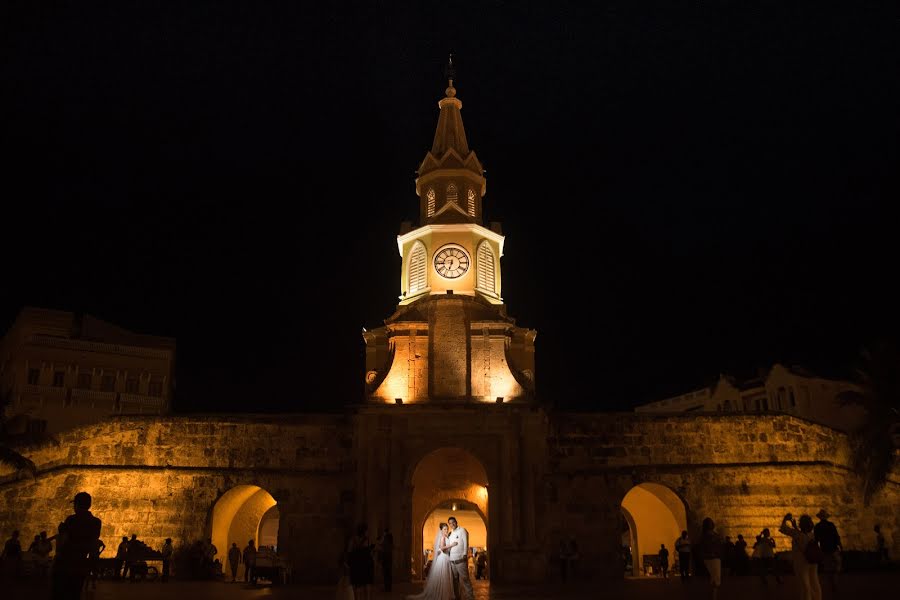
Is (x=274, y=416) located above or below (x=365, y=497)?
above

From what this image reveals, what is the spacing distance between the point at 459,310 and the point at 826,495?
1508 centimetres

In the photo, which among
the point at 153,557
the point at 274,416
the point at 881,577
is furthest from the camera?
the point at 274,416

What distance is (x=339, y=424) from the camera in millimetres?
30859

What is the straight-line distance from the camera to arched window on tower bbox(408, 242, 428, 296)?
35.2m

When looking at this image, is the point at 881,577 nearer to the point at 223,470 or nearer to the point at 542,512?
the point at 542,512

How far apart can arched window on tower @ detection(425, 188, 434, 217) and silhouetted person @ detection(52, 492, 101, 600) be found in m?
27.6

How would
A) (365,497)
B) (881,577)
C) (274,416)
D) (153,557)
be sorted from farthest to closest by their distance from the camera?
(274,416)
(365,497)
(153,557)
(881,577)

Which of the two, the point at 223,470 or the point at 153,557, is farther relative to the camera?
the point at 223,470

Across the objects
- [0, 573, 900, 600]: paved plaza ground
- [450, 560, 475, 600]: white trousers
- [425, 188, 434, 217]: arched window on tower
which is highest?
[425, 188, 434, 217]: arched window on tower

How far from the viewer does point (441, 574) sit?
1634cm

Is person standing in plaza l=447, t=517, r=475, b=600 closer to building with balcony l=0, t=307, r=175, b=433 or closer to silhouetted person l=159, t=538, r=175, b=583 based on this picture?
silhouetted person l=159, t=538, r=175, b=583

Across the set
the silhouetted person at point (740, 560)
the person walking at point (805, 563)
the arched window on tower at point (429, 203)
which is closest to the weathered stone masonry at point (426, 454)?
the silhouetted person at point (740, 560)

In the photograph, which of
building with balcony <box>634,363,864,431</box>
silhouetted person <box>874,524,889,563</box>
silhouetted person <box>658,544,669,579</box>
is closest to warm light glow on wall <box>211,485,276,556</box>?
silhouetted person <box>658,544,669,579</box>

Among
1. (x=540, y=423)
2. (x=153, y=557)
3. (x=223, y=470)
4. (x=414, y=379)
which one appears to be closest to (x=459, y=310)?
(x=414, y=379)
